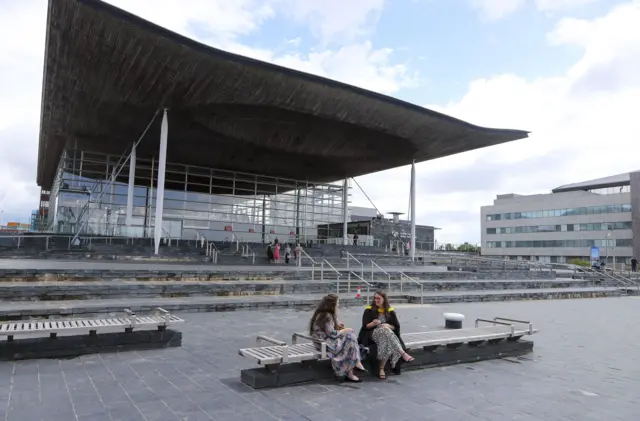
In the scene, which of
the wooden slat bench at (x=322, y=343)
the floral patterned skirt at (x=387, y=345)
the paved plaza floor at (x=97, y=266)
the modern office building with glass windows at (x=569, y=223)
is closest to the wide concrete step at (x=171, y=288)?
the paved plaza floor at (x=97, y=266)

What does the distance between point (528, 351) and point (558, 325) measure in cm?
430

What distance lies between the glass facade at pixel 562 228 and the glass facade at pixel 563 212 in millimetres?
1789

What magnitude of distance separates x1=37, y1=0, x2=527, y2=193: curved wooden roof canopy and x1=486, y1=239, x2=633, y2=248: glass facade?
4905 centimetres

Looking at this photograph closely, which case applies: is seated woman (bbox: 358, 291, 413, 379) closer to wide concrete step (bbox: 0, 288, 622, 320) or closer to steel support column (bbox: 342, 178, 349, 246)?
wide concrete step (bbox: 0, 288, 622, 320)

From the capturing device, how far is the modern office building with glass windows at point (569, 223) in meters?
67.6

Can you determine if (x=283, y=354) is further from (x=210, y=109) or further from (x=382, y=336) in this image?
(x=210, y=109)

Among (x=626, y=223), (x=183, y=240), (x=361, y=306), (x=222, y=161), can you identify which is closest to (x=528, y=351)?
(x=361, y=306)

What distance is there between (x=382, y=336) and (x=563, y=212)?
263 feet

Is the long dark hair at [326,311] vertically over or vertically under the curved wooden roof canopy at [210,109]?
under

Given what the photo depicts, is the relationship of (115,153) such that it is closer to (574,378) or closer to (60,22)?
(60,22)

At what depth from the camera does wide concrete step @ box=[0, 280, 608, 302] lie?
10.9m

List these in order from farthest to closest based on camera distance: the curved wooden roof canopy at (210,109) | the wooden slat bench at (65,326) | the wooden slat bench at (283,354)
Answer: the curved wooden roof canopy at (210,109), the wooden slat bench at (65,326), the wooden slat bench at (283,354)

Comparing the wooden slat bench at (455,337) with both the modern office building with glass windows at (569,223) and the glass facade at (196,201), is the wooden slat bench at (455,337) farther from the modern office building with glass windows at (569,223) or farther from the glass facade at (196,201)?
the modern office building with glass windows at (569,223)


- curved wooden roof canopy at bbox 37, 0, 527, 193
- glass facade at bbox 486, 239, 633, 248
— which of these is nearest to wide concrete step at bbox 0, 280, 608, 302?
curved wooden roof canopy at bbox 37, 0, 527, 193
